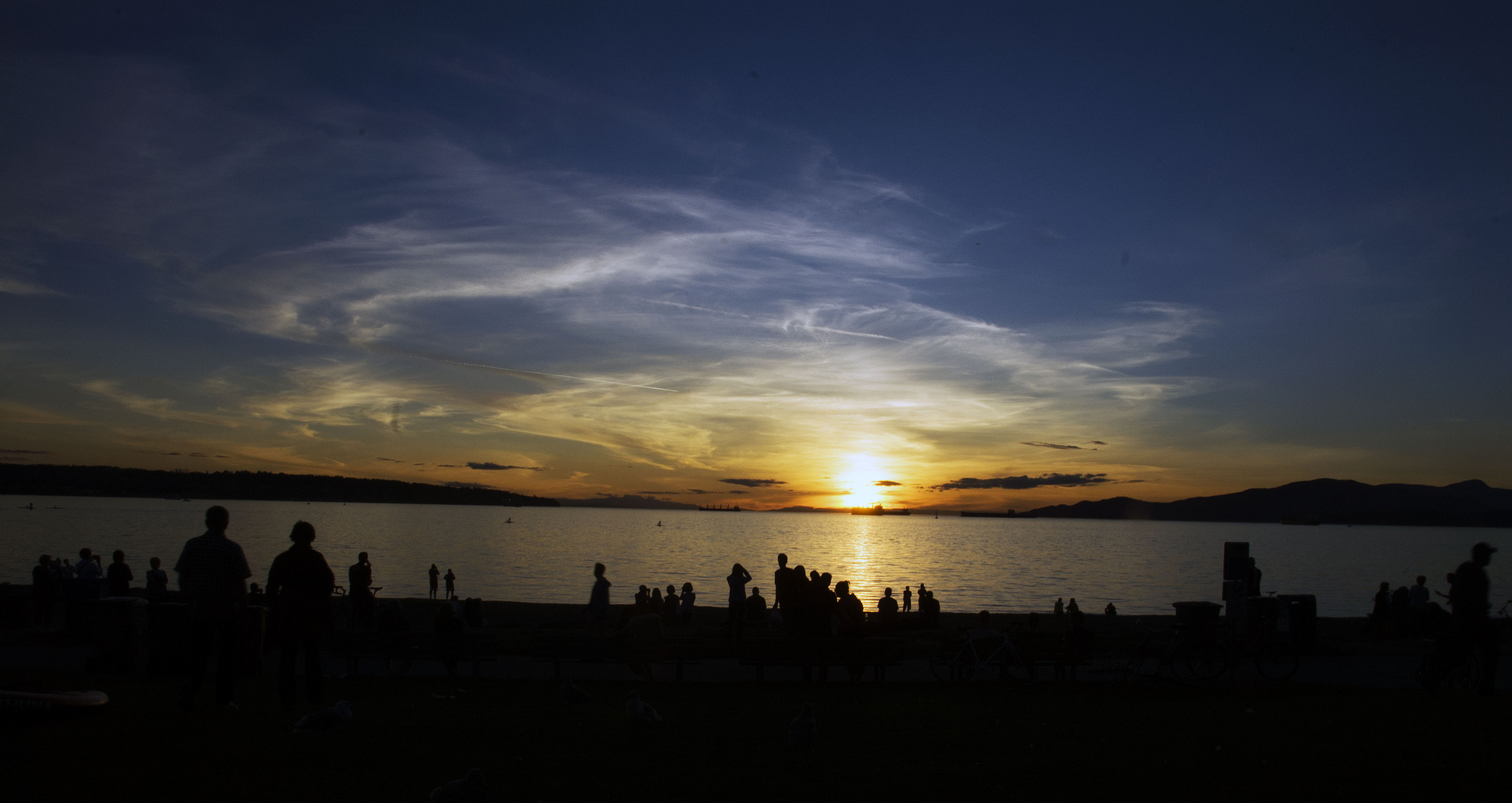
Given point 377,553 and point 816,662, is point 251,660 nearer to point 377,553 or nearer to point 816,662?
point 816,662

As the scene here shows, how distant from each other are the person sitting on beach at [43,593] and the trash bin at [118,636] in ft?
31.7

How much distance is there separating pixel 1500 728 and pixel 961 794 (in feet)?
19.4

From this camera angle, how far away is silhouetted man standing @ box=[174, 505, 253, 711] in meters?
8.48

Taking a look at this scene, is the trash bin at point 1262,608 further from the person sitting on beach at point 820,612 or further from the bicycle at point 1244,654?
the person sitting on beach at point 820,612

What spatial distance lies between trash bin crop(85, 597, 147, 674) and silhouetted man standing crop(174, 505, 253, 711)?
9.44 feet

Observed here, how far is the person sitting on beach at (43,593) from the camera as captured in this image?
1862cm

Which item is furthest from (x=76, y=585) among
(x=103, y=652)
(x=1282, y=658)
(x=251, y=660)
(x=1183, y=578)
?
(x=1183, y=578)

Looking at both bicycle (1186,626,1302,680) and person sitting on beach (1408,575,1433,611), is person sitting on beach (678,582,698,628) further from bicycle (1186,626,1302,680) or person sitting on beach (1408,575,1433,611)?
person sitting on beach (1408,575,1433,611)

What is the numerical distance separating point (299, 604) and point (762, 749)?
4758 mm

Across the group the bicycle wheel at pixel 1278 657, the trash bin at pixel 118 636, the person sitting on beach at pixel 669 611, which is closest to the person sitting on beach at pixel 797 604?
the bicycle wheel at pixel 1278 657

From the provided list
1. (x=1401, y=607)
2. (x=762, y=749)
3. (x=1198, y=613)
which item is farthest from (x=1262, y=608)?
(x=762, y=749)

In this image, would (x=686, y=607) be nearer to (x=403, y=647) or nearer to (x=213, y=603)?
(x=403, y=647)

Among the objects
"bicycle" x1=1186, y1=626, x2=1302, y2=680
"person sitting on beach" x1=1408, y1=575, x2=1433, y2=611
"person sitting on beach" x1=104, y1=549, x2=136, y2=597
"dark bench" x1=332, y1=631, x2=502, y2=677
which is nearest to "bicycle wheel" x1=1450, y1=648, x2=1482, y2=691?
"bicycle" x1=1186, y1=626, x2=1302, y2=680

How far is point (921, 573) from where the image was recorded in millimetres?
81500
